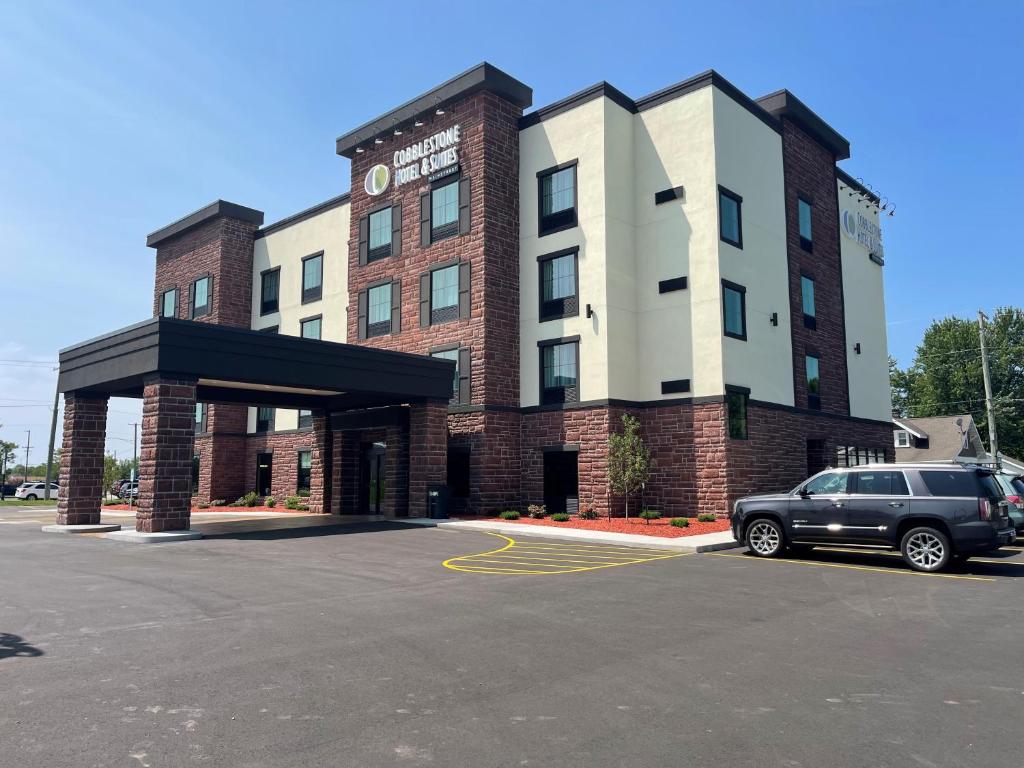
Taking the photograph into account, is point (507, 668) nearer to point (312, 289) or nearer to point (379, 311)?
point (379, 311)

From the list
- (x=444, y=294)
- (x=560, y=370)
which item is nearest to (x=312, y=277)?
(x=444, y=294)

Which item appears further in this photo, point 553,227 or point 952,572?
point 553,227

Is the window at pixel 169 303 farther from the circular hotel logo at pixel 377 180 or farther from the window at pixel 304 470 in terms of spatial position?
the circular hotel logo at pixel 377 180

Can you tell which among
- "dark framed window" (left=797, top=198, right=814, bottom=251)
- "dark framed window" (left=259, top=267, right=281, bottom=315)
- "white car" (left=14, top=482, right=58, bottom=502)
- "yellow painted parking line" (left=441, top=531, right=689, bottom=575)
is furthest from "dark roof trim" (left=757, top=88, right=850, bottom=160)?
"white car" (left=14, top=482, right=58, bottom=502)

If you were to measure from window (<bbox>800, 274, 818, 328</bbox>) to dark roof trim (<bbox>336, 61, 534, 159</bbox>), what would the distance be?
13346 millimetres

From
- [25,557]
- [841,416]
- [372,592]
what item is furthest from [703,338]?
[25,557]

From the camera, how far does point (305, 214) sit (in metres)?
37.7

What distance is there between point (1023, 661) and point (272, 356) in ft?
58.9

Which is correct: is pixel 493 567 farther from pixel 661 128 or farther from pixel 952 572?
pixel 661 128

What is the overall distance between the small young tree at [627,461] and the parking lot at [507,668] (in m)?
10.6

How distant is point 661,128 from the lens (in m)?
26.6

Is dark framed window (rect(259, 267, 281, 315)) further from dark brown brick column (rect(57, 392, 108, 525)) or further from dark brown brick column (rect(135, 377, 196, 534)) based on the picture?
dark brown brick column (rect(135, 377, 196, 534))

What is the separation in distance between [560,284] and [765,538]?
14.0 m

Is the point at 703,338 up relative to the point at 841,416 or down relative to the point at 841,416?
up
